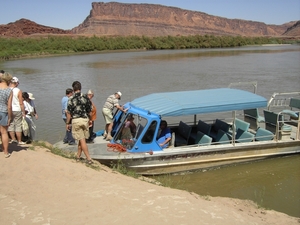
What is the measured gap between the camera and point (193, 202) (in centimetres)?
548

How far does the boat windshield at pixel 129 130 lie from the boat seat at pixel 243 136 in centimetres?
294


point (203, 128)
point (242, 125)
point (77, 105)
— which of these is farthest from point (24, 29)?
point (77, 105)

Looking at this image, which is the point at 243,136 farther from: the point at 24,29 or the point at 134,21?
the point at 134,21

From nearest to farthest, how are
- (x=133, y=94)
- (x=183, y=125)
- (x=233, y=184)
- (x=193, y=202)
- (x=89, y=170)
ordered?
(x=193, y=202)
(x=89, y=170)
(x=233, y=184)
(x=183, y=125)
(x=133, y=94)

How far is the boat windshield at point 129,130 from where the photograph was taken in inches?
328

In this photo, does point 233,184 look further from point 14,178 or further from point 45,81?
point 45,81

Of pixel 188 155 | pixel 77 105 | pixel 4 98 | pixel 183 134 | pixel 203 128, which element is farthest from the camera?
pixel 203 128

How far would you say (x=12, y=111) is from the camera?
6848mm

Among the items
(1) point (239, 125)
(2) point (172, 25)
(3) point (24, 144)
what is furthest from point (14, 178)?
(2) point (172, 25)

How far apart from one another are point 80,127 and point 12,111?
5.03 ft

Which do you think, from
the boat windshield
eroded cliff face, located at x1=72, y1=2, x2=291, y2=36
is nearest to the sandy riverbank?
the boat windshield

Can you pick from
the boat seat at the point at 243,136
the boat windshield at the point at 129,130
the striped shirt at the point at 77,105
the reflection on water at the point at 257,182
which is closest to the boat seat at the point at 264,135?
the boat seat at the point at 243,136

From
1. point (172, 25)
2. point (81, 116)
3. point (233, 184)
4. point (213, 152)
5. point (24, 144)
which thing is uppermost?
point (172, 25)

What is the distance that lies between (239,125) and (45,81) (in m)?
20.5
